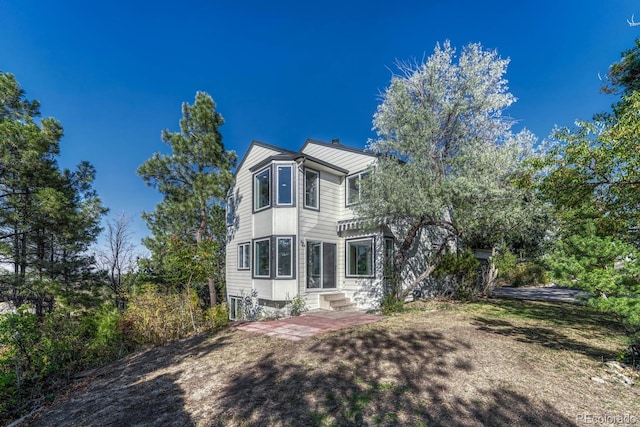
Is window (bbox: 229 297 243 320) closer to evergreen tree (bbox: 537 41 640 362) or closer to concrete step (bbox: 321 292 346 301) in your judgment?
concrete step (bbox: 321 292 346 301)

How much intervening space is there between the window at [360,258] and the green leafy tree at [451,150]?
6.57 ft

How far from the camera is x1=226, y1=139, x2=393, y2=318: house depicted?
12.1 m

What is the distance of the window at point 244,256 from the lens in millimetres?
14805

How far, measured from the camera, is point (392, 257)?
12.4 metres

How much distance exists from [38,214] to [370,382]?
48.6 feet

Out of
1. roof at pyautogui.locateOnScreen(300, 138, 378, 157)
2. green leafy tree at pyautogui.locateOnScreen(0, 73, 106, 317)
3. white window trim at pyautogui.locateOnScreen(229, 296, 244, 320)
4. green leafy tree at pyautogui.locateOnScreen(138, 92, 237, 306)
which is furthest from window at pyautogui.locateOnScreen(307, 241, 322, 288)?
green leafy tree at pyautogui.locateOnScreen(0, 73, 106, 317)

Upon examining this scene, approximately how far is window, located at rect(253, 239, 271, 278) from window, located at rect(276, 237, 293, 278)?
1.53 feet

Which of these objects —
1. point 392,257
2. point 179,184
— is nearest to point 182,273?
point 392,257

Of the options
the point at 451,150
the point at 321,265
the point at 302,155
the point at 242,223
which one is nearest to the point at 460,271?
the point at 451,150

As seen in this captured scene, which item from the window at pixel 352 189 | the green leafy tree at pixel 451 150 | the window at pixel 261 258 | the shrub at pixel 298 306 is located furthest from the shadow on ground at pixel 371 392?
the window at pixel 352 189

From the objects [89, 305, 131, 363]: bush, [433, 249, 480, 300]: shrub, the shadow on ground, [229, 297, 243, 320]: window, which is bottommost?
[229, 297, 243, 320]: window

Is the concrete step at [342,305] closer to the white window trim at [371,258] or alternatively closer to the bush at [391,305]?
the white window trim at [371,258]

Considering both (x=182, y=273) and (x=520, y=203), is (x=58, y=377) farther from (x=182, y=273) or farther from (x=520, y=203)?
(x=520, y=203)

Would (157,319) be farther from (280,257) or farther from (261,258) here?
(261,258)
